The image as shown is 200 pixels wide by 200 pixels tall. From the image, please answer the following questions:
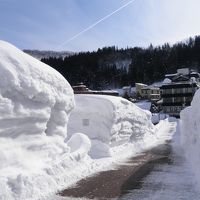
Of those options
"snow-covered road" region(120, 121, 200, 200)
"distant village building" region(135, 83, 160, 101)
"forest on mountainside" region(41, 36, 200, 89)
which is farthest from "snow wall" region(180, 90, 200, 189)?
"forest on mountainside" region(41, 36, 200, 89)

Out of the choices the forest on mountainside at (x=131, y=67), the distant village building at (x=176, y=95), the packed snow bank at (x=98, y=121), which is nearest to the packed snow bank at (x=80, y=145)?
the packed snow bank at (x=98, y=121)

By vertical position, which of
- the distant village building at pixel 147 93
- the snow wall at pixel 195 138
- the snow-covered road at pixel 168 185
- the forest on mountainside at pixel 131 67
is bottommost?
the snow-covered road at pixel 168 185

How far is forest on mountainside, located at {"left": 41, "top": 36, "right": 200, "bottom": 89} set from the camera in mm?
129250

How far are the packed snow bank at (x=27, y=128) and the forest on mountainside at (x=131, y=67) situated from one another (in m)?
111

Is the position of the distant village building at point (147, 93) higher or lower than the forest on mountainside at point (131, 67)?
lower

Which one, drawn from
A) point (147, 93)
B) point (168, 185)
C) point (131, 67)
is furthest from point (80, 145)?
point (131, 67)

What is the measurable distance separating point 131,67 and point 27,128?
129608 mm

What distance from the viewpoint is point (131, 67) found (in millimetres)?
138875

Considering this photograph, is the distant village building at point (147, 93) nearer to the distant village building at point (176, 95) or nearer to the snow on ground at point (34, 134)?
the distant village building at point (176, 95)

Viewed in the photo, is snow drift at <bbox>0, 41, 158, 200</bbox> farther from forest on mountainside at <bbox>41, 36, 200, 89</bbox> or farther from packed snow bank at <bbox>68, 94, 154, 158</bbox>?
forest on mountainside at <bbox>41, 36, 200, 89</bbox>

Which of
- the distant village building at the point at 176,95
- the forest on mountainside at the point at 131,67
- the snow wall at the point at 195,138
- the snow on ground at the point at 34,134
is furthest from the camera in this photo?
the forest on mountainside at the point at 131,67

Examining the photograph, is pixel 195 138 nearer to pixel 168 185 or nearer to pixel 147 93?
pixel 168 185

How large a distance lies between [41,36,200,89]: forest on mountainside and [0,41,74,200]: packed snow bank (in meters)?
111

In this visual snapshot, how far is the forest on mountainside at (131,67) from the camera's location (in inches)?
5089
